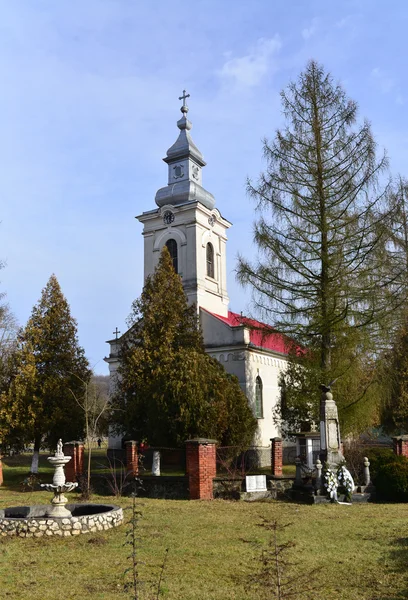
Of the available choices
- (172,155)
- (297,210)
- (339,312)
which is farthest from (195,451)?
(172,155)

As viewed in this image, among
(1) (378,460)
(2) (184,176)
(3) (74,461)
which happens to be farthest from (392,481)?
(2) (184,176)

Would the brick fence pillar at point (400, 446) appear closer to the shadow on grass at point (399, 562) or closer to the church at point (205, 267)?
the church at point (205, 267)

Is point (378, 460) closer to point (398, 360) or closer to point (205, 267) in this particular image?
point (398, 360)

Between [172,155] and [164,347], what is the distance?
14606 mm

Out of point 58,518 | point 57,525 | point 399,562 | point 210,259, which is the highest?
point 210,259

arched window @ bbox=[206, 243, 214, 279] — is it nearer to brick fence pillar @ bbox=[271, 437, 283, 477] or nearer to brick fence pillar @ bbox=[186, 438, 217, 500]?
brick fence pillar @ bbox=[271, 437, 283, 477]

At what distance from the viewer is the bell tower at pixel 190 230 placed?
31.2 meters

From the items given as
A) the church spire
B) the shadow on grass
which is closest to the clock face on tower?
the church spire

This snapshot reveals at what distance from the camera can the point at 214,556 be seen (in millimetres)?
8812

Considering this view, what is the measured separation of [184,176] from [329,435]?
21.0m

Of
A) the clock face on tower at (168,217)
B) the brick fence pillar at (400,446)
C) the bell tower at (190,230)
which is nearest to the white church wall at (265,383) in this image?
the bell tower at (190,230)

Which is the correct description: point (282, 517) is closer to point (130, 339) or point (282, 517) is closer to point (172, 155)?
point (130, 339)

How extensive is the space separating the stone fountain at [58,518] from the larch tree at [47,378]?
10.0 metres

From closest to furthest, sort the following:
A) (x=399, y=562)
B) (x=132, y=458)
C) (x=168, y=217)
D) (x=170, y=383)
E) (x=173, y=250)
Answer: (x=399, y=562) < (x=132, y=458) < (x=170, y=383) < (x=173, y=250) < (x=168, y=217)
